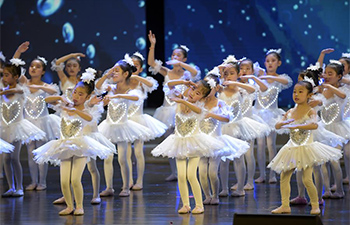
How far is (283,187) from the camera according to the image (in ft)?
18.8

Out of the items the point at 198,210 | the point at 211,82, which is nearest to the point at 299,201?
the point at 198,210

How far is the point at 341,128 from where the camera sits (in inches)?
260

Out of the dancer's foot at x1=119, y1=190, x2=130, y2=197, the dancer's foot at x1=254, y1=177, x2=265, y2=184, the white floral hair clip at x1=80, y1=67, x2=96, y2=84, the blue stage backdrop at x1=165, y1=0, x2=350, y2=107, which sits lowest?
the dancer's foot at x1=119, y1=190, x2=130, y2=197

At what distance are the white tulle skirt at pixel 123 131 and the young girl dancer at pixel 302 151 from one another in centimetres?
166

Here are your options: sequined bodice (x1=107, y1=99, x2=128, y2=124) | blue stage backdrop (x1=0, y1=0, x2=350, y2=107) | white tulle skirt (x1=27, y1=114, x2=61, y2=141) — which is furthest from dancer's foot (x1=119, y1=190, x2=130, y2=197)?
blue stage backdrop (x1=0, y1=0, x2=350, y2=107)

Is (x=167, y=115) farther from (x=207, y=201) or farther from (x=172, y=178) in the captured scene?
(x=207, y=201)

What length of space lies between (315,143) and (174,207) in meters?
1.35

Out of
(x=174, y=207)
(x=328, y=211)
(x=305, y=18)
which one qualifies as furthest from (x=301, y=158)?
(x=305, y=18)

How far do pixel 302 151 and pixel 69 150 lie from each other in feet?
6.24

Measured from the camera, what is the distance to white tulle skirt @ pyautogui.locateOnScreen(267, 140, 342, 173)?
5586 millimetres

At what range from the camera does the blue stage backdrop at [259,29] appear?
10289 mm

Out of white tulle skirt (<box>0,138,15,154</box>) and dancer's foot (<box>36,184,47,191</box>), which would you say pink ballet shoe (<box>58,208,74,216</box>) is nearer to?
white tulle skirt (<box>0,138,15,154</box>)

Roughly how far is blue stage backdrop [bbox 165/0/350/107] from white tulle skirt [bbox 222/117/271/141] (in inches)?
138

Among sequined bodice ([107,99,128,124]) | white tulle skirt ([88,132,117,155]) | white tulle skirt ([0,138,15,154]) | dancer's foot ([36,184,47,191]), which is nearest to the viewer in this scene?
white tulle skirt ([88,132,117,155])
